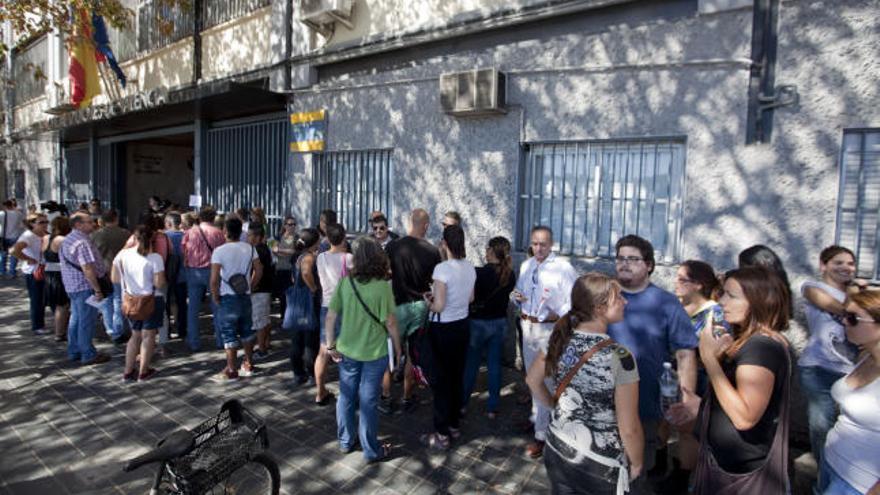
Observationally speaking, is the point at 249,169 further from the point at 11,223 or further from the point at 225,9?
the point at 11,223

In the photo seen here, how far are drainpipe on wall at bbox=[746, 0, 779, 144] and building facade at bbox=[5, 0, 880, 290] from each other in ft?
0.05

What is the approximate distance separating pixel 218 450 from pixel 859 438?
116 inches

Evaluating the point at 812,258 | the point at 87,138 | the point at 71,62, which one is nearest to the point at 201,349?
the point at 812,258

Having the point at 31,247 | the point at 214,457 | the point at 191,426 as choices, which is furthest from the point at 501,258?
the point at 31,247

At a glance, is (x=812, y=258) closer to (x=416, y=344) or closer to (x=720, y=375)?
(x=720, y=375)

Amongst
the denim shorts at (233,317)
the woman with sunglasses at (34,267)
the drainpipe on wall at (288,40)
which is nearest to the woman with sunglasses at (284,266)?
the denim shorts at (233,317)

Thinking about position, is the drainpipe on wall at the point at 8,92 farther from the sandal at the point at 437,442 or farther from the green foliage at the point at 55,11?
the sandal at the point at 437,442

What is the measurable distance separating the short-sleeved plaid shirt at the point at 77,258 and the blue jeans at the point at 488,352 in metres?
4.26

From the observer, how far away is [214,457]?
2.61 meters

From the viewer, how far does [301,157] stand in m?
8.21

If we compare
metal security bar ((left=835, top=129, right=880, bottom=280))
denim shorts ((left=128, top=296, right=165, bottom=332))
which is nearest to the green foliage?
denim shorts ((left=128, top=296, right=165, bottom=332))

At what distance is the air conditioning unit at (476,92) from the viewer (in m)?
5.75

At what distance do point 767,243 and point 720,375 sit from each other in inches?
109

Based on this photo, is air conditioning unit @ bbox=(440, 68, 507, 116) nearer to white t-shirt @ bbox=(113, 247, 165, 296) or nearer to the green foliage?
white t-shirt @ bbox=(113, 247, 165, 296)
